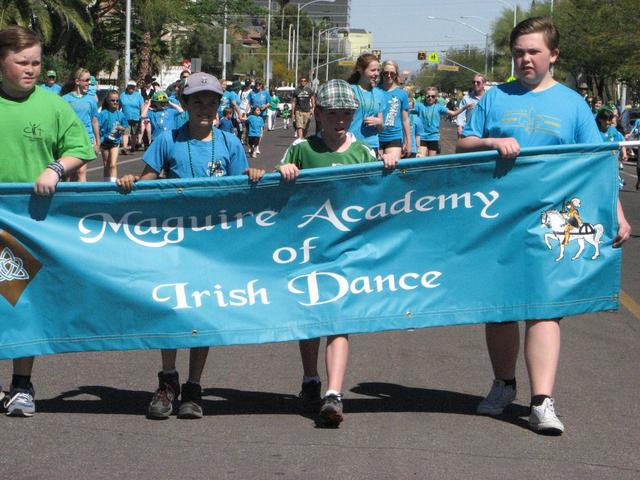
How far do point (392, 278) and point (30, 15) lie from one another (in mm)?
35921

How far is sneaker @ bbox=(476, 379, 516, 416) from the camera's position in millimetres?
6258

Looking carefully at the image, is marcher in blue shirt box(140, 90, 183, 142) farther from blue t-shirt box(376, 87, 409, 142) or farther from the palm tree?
the palm tree

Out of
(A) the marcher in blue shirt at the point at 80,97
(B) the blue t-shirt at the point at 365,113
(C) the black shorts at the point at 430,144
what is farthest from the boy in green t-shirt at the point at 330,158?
(C) the black shorts at the point at 430,144

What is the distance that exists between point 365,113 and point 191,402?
623 centimetres

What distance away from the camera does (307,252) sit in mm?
6156

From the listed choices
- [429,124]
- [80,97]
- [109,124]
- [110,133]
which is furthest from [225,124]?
[80,97]

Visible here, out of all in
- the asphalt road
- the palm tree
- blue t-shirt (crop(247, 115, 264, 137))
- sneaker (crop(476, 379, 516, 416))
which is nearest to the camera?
the asphalt road

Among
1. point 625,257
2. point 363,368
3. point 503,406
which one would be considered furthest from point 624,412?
point 625,257

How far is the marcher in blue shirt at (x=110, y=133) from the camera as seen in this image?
742 inches

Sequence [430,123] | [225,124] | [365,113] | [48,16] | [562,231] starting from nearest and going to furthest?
[562,231] < [365,113] < [430,123] < [225,124] < [48,16]

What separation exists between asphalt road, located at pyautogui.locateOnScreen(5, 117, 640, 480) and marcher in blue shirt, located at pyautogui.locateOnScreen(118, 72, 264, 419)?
14 cm

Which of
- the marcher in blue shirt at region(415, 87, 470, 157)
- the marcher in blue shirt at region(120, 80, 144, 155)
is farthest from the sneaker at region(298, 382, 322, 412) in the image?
the marcher in blue shirt at region(120, 80, 144, 155)

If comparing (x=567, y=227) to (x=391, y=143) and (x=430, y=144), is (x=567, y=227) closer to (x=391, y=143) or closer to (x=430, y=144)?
(x=391, y=143)

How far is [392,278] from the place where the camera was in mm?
6215
